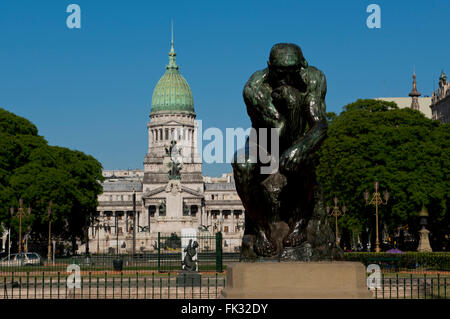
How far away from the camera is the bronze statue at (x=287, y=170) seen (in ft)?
36.6

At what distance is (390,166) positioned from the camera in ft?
182

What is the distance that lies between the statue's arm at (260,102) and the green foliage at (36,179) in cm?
5433

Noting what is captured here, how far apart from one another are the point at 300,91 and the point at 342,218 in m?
47.0

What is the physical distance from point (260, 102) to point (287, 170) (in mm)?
1210

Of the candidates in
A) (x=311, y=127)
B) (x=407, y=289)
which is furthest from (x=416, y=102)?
(x=311, y=127)

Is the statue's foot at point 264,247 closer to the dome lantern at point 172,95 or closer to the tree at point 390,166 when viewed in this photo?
the tree at point 390,166

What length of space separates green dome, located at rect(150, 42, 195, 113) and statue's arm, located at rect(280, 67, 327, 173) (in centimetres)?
18053

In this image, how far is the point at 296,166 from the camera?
11.1m

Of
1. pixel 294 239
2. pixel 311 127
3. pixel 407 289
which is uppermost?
pixel 311 127

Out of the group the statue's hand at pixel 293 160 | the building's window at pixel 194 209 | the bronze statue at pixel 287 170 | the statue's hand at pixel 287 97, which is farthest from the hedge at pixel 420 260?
the building's window at pixel 194 209

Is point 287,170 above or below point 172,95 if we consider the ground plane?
below

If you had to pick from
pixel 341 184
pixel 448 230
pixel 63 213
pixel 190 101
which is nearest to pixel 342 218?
pixel 341 184

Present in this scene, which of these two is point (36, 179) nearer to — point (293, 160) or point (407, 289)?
point (407, 289)
